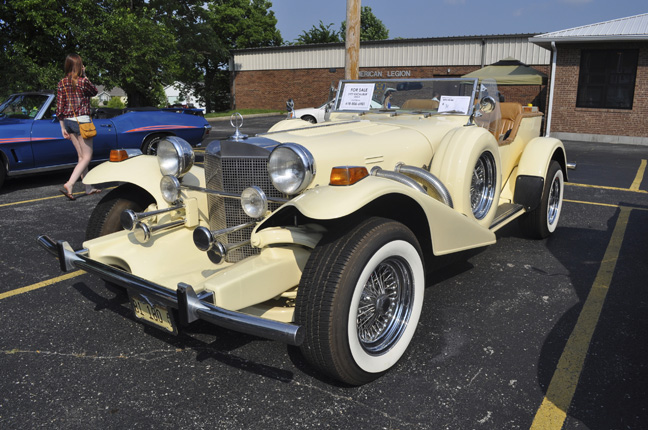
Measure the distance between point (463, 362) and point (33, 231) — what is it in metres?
4.52

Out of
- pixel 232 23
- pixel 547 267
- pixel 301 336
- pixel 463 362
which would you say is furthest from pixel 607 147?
pixel 232 23

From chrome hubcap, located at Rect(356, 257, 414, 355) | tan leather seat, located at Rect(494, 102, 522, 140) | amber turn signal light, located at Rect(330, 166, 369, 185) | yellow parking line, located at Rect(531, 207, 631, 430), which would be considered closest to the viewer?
yellow parking line, located at Rect(531, 207, 631, 430)

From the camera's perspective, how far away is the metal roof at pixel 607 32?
47.2ft

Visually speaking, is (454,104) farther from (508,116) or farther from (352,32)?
(352,32)

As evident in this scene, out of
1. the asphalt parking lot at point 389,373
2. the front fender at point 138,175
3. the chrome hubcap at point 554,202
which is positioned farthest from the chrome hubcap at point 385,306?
the chrome hubcap at point 554,202

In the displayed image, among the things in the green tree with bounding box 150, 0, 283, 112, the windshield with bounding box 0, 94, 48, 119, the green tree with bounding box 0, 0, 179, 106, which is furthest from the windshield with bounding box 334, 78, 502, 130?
the green tree with bounding box 150, 0, 283, 112

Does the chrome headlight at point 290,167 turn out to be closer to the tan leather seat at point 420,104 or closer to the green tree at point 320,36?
the tan leather seat at point 420,104

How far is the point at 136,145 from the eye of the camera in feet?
28.1

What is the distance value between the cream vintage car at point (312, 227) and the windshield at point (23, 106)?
193 inches

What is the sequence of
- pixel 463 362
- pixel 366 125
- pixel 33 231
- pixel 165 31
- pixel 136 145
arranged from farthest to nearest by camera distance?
pixel 165 31, pixel 136 145, pixel 33 231, pixel 366 125, pixel 463 362

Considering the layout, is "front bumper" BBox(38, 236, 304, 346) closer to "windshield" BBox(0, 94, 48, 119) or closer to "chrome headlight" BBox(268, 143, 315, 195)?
"chrome headlight" BBox(268, 143, 315, 195)

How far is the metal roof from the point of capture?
14.4m

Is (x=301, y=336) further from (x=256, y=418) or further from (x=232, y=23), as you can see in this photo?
(x=232, y=23)

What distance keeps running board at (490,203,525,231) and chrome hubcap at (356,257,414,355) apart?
4.63 feet
